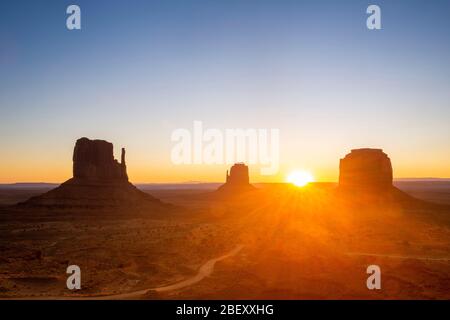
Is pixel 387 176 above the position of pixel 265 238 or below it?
above

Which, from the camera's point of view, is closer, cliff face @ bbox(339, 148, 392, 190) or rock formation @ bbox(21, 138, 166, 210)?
rock formation @ bbox(21, 138, 166, 210)

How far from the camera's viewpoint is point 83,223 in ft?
205

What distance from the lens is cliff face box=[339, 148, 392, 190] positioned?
269 ft

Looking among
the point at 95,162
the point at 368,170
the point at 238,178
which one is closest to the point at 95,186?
the point at 95,162

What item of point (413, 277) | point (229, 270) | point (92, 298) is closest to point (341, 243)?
point (413, 277)

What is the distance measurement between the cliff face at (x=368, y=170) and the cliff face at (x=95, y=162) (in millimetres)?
53792

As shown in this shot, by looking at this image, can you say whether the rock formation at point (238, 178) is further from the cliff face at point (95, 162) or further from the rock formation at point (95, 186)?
the cliff face at point (95, 162)

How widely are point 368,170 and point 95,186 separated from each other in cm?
6046

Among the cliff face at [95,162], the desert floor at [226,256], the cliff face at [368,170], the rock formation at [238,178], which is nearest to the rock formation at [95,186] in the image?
the cliff face at [95,162]

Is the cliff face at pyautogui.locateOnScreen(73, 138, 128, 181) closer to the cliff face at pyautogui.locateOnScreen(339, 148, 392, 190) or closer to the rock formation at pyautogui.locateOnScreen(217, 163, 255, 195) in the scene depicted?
the cliff face at pyautogui.locateOnScreen(339, 148, 392, 190)

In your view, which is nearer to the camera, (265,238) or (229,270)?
(229,270)

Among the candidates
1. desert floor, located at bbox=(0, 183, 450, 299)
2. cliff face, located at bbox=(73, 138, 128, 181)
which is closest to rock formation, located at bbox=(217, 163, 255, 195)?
cliff face, located at bbox=(73, 138, 128, 181)

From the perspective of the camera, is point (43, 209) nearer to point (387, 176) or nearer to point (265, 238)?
point (265, 238)
